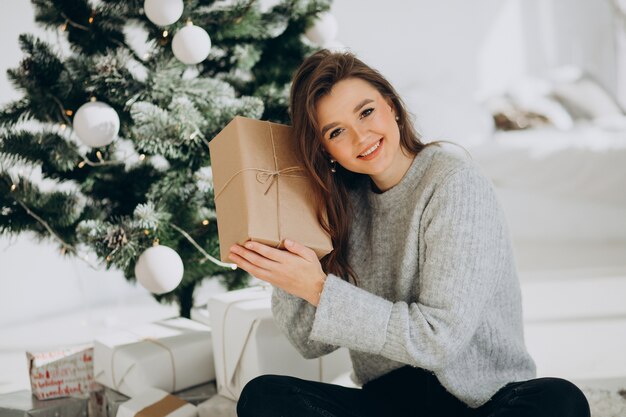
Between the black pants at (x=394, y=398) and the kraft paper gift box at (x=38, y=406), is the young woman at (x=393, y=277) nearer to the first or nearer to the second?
the black pants at (x=394, y=398)

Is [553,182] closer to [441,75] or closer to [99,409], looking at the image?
[441,75]

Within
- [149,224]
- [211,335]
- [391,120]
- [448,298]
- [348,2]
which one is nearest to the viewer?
[448,298]

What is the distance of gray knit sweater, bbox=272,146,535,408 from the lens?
3.06 feet

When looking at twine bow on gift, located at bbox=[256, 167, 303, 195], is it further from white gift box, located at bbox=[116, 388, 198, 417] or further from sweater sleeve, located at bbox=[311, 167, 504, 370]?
white gift box, located at bbox=[116, 388, 198, 417]

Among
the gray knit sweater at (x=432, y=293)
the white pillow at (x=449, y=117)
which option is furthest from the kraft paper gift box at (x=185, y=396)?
the white pillow at (x=449, y=117)

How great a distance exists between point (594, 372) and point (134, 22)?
1.52 m

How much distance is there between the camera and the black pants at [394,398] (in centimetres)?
90

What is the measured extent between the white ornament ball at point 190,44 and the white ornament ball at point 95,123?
0.20 meters

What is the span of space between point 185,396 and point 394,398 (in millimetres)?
609

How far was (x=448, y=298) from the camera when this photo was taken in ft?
3.06

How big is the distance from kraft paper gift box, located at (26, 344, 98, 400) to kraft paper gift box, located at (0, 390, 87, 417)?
3 centimetres

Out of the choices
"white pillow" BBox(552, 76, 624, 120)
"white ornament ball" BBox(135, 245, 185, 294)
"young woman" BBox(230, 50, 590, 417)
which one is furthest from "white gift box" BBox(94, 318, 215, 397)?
"white pillow" BBox(552, 76, 624, 120)

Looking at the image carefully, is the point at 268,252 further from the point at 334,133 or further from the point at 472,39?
the point at 472,39

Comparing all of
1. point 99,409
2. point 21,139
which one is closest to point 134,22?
point 21,139
